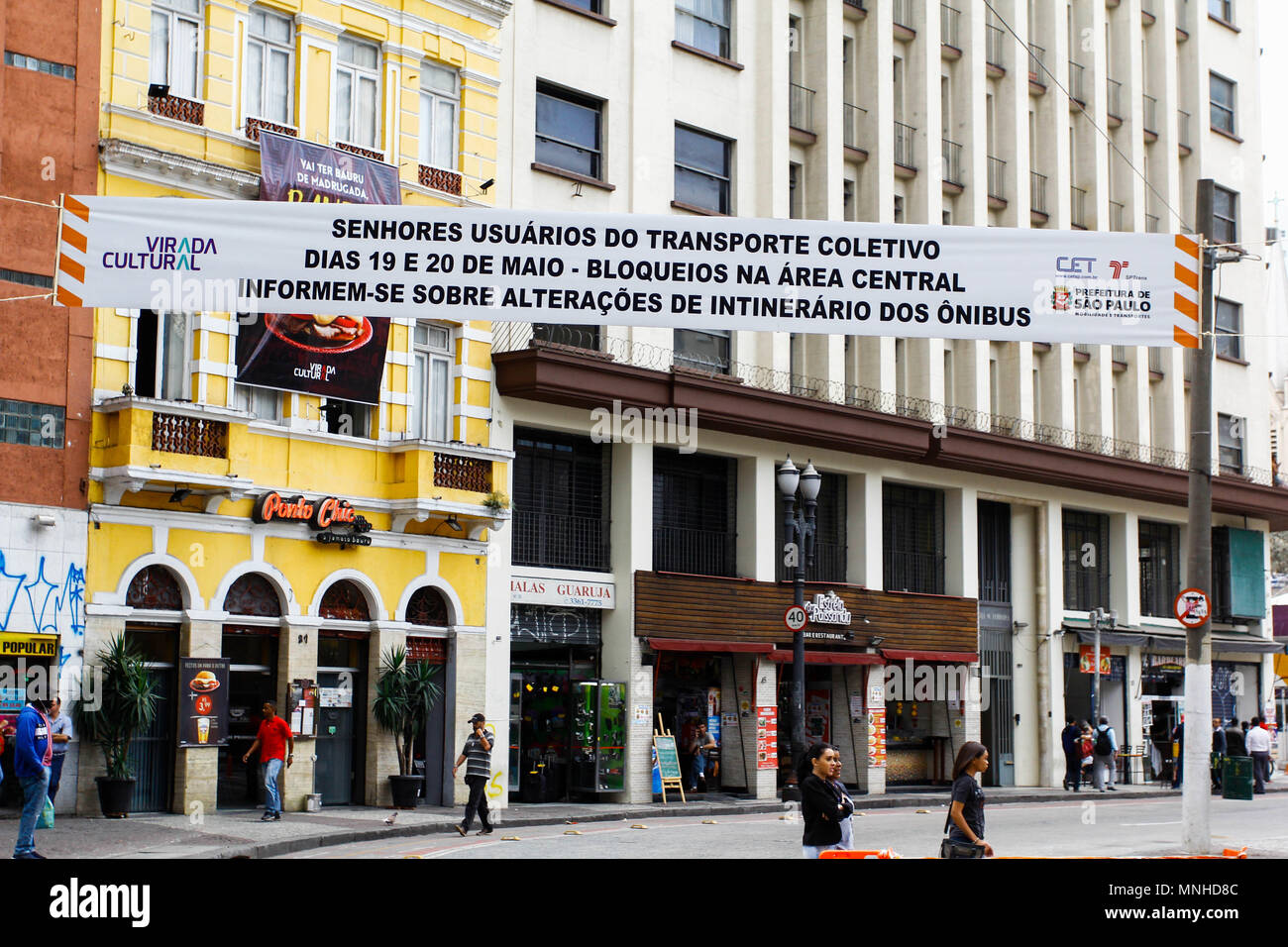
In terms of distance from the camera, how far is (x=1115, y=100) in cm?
Result: 4472

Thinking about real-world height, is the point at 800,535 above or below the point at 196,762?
above

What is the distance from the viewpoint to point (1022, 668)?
132ft

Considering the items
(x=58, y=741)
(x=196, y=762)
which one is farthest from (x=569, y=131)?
(x=58, y=741)

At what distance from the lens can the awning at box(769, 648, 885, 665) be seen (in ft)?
110

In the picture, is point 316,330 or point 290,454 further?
point 316,330

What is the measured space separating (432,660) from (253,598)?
381 centimetres

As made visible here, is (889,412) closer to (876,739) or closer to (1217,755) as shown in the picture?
(876,739)

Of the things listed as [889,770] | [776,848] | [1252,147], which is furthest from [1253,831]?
[1252,147]

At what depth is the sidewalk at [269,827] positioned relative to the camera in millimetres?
19594

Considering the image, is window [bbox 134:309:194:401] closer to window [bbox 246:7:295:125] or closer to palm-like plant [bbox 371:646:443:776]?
window [bbox 246:7:295:125]

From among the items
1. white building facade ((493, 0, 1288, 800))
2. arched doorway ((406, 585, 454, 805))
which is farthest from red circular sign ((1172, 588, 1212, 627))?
arched doorway ((406, 585, 454, 805))

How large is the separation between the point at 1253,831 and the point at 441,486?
13943mm

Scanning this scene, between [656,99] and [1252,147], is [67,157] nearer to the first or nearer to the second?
[656,99]

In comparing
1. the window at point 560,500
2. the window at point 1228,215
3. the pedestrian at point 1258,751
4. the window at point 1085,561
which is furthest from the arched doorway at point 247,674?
the window at point 1228,215
